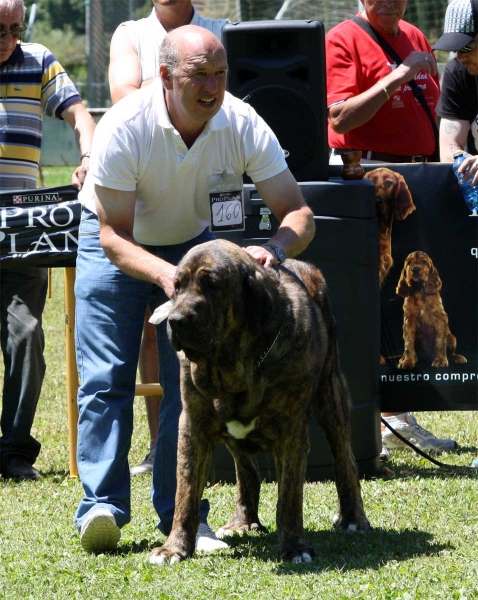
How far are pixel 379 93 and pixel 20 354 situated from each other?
279cm

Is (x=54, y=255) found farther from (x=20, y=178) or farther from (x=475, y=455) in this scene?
(x=475, y=455)

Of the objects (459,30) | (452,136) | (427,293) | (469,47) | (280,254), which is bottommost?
(427,293)

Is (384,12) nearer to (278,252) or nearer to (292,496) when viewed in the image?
(278,252)

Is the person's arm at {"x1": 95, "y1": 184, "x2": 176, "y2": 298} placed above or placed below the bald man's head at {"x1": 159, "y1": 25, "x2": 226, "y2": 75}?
below

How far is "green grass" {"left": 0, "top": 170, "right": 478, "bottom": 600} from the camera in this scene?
4.01 metres

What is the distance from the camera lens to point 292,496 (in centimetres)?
436

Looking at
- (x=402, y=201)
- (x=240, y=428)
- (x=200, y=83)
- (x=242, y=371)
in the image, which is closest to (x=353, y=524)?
(x=240, y=428)

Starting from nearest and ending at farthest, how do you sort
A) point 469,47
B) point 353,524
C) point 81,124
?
point 353,524, point 81,124, point 469,47

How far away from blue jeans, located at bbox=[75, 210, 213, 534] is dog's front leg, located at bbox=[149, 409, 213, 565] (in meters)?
0.29

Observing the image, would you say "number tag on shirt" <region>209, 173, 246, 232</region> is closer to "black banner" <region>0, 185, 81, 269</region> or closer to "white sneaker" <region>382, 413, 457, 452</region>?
"black banner" <region>0, 185, 81, 269</region>

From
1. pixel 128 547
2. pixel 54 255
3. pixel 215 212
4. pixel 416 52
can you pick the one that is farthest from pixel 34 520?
pixel 416 52

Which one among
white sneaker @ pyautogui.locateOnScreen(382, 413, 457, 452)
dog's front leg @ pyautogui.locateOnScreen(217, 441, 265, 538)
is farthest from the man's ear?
white sneaker @ pyautogui.locateOnScreen(382, 413, 457, 452)

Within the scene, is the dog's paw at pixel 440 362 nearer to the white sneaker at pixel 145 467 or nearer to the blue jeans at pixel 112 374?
the white sneaker at pixel 145 467

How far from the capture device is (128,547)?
15.6 feet
